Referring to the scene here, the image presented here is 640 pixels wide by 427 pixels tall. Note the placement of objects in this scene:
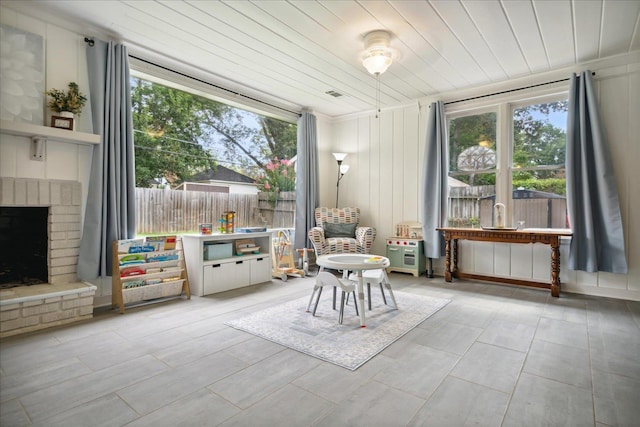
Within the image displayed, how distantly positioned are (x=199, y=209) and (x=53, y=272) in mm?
1496

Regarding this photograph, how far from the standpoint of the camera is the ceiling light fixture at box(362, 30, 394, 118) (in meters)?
2.92

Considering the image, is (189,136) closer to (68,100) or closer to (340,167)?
(68,100)

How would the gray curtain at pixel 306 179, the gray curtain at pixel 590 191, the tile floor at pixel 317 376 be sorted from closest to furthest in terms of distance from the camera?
the tile floor at pixel 317 376 → the gray curtain at pixel 590 191 → the gray curtain at pixel 306 179

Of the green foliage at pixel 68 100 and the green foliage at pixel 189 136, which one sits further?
the green foliage at pixel 189 136

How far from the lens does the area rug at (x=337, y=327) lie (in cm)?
216

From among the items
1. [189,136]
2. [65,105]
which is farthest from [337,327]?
[65,105]

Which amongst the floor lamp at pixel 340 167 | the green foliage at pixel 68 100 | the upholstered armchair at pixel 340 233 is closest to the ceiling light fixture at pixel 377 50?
the floor lamp at pixel 340 167

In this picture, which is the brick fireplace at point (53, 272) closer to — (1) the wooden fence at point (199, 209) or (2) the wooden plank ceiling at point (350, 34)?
(1) the wooden fence at point (199, 209)

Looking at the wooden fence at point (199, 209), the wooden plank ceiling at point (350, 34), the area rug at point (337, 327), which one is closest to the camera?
the area rug at point (337, 327)

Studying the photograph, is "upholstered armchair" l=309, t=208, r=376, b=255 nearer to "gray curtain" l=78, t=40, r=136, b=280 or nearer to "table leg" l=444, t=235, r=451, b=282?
"table leg" l=444, t=235, r=451, b=282

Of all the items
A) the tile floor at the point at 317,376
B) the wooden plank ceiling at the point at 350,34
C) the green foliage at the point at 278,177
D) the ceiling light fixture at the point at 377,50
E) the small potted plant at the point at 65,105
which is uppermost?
the wooden plank ceiling at the point at 350,34

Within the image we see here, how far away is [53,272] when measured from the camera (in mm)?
2795

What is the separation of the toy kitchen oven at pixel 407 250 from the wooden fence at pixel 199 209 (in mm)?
1624

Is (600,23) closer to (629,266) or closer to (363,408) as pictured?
(629,266)
